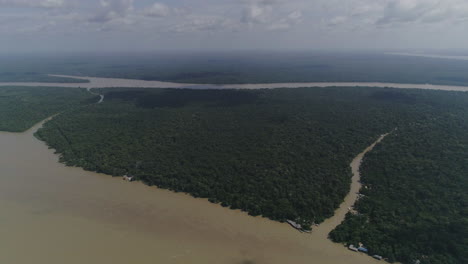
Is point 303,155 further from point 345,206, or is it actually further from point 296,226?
point 296,226

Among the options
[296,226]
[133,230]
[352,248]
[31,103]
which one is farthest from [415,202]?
[31,103]

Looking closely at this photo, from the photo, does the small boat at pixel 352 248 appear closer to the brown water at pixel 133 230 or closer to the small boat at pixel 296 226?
the brown water at pixel 133 230

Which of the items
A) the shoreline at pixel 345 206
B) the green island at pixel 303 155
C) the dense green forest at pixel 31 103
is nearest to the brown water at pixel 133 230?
the shoreline at pixel 345 206

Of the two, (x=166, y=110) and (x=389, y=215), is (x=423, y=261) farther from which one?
(x=166, y=110)

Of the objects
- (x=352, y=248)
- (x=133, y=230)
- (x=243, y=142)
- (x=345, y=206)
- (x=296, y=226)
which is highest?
(x=243, y=142)

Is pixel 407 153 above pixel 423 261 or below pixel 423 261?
above

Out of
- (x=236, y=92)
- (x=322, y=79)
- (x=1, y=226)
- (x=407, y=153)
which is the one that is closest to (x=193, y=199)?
(x=1, y=226)
